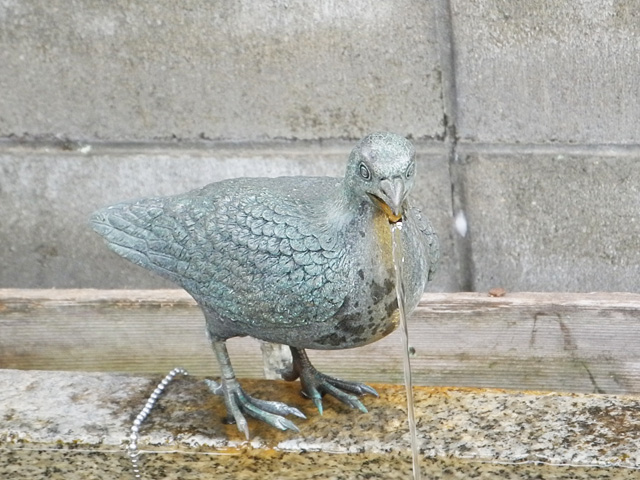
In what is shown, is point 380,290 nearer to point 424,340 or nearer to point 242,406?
point 242,406

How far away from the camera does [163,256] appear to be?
1.80 m

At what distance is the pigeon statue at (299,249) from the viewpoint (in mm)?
1601

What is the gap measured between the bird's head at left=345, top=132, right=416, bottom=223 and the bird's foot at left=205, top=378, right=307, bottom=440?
520 mm

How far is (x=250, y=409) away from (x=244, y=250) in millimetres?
383

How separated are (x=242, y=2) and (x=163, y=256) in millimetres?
1042

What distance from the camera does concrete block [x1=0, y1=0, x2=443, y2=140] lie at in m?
2.58

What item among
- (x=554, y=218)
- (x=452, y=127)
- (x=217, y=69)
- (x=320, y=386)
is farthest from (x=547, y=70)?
(x=320, y=386)

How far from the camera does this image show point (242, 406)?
1.90 m

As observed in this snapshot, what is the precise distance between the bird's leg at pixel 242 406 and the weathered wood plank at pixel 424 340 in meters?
0.57

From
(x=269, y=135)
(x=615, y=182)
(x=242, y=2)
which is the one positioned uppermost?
(x=242, y=2)

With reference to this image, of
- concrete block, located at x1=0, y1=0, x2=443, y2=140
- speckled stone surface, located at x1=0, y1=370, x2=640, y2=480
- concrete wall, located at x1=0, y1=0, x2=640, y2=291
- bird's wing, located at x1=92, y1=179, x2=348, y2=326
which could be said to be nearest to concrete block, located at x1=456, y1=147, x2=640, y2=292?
concrete wall, located at x1=0, y1=0, x2=640, y2=291

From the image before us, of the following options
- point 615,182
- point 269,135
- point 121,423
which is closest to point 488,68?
point 615,182

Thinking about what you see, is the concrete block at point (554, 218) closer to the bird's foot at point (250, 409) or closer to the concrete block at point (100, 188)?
the concrete block at point (100, 188)

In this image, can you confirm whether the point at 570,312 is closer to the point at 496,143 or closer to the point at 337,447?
the point at 496,143
